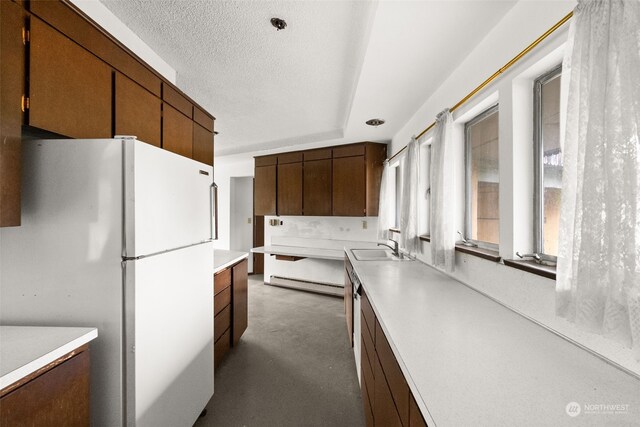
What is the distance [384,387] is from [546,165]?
1.31 metres

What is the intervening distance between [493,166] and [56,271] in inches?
94.7

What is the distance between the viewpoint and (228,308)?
2412 millimetres

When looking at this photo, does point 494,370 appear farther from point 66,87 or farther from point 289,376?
point 66,87

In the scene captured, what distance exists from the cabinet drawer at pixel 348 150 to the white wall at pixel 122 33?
2438 millimetres

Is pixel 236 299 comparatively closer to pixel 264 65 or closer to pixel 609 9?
pixel 264 65

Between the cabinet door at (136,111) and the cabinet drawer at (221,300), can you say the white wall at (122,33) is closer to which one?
the cabinet door at (136,111)

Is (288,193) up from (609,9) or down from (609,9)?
down

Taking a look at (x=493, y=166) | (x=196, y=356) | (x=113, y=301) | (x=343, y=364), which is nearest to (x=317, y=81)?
(x=493, y=166)

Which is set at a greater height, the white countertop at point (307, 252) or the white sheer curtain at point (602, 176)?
the white sheer curtain at point (602, 176)

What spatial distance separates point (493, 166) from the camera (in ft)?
5.61

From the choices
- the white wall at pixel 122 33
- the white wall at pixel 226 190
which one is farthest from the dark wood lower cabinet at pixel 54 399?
the white wall at pixel 226 190

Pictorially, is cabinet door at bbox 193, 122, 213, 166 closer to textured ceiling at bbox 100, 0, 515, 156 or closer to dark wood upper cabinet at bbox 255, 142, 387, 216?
textured ceiling at bbox 100, 0, 515, 156

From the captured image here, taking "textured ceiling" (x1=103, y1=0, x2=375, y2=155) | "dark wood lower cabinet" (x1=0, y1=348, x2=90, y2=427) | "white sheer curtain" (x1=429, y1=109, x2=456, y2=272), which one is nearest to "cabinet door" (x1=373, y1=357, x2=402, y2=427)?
"white sheer curtain" (x1=429, y1=109, x2=456, y2=272)

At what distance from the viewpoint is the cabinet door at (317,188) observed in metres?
4.07
